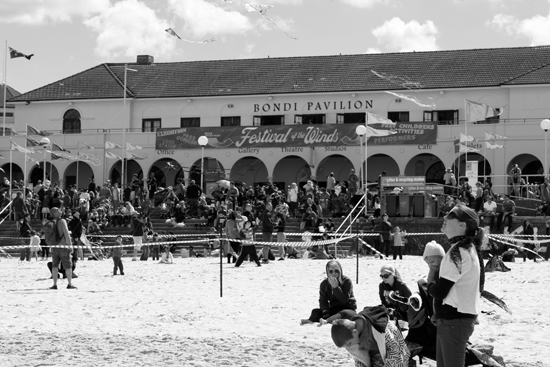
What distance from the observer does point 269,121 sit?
4878 centimetres

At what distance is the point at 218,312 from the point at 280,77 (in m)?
36.4

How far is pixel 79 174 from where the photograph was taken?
51156 millimetres

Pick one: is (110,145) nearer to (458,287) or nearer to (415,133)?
(415,133)

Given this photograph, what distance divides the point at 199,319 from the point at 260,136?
3317 centimetres

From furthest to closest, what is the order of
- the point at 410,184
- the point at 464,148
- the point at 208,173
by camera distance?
1. the point at 208,173
2. the point at 464,148
3. the point at 410,184

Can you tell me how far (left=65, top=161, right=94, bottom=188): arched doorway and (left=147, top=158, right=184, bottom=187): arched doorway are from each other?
366 centimetres

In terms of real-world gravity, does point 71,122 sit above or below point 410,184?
above

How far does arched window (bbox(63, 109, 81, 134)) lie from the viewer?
168 feet

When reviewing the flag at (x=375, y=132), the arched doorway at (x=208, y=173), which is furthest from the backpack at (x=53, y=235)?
the arched doorway at (x=208, y=173)

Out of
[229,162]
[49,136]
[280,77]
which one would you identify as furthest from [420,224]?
[49,136]

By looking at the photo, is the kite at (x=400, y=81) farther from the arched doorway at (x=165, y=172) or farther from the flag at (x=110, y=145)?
the flag at (x=110, y=145)

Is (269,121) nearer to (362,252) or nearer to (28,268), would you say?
(362,252)

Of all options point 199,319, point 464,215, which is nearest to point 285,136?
point 199,319

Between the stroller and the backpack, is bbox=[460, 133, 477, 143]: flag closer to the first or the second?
the backpack
